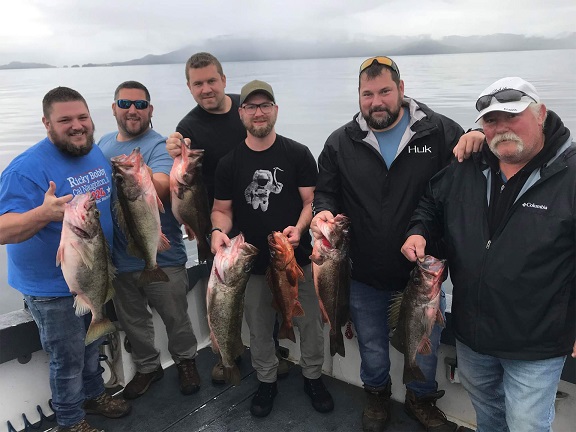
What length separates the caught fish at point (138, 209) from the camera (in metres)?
3.20

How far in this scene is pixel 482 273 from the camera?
2578mm

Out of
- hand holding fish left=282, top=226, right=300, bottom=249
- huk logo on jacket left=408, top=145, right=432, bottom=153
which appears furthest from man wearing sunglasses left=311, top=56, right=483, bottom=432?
hand holding fish left=282, top=226, right=300, bottom=249

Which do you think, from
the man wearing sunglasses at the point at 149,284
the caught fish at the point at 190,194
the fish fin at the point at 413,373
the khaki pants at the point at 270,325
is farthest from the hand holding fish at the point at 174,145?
the fish fin at the point at 413,373

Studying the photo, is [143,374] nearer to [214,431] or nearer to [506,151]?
[214,431]

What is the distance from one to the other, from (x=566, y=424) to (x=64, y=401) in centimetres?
364

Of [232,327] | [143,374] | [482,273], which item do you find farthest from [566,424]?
[143,374]

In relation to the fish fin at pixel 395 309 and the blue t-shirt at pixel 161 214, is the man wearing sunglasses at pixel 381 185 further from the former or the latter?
the blue t-shirt at pixel 161 214

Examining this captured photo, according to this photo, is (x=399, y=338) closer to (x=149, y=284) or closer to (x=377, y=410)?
(x=377, y=410)

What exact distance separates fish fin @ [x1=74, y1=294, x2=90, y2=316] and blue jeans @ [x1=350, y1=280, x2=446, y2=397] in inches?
75.4

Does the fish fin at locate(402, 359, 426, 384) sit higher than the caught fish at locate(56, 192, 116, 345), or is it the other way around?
the caught fish at locate(56, 192, 116, 345)

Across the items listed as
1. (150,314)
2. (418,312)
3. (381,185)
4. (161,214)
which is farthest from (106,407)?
(381,185)

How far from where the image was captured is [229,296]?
10.9ft

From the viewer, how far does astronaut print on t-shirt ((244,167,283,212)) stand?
3.57 metres

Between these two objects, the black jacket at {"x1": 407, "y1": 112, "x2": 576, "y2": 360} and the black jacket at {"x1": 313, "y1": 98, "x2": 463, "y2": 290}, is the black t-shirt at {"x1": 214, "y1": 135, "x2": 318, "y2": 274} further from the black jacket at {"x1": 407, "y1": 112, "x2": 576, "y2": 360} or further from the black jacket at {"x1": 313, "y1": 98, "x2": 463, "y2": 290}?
the black jacket at {"x1": 407, "y1": 112, "x2": 576, "y2": 360}
